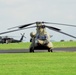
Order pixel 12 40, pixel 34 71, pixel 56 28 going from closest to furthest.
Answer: pixel 34 71 → pixel 56 28 → pixel 12 40

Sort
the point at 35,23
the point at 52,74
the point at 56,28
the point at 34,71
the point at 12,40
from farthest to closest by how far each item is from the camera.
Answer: the point at 12,40, the point at 35,23, the point at 56,28, the point at 34,71, the point at 52,74

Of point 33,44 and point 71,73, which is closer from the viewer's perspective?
point 71,73

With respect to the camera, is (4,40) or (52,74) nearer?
(52,74)

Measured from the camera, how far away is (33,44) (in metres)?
37.9

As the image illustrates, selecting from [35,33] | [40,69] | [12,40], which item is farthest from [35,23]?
[12,40]

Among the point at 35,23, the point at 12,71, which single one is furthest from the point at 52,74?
the point at 35,23

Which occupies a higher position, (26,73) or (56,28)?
(56,28)

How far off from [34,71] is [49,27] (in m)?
21.3

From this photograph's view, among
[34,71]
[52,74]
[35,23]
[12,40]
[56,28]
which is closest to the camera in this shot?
[52,74]

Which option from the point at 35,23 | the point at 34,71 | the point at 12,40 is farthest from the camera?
the point at 12,40

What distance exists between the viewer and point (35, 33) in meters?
38.2

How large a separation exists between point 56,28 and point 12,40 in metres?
71.7

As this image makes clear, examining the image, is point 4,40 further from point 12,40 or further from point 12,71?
point 12,71

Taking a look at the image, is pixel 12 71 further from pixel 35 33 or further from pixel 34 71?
pixel 35 33
